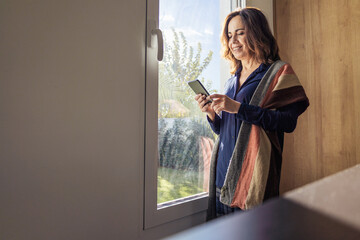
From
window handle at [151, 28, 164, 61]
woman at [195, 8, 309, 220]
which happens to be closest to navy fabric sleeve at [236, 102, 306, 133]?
woman at [195, 8, 309, 220]

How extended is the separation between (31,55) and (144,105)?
0.48m

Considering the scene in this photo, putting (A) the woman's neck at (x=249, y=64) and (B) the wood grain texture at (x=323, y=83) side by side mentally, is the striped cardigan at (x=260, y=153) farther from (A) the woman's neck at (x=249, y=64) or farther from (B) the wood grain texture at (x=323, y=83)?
(B) the wood grain texture at (x=323, y=83)

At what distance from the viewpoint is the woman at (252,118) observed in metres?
1.08

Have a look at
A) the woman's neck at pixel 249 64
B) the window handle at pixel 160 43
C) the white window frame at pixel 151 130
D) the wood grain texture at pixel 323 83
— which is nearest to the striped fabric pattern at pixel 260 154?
the woman's neck at pixel 249 64

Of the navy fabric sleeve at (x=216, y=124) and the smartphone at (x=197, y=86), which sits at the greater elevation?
the smartphone at (x=197, y=86)

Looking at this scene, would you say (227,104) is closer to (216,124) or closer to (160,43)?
(216,124)

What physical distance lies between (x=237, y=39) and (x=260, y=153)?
1.90 feet

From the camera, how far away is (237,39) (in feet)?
4.19

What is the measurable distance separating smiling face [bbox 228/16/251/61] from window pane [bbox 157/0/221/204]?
0.79 feet

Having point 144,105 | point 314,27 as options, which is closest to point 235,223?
point 144,105

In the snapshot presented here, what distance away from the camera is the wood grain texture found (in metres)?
1.51

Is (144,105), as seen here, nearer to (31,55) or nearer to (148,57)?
(148,57)

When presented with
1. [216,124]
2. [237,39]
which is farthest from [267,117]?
[237,39]

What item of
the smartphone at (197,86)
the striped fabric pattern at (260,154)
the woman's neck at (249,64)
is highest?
the woman's neck at (249,64)
